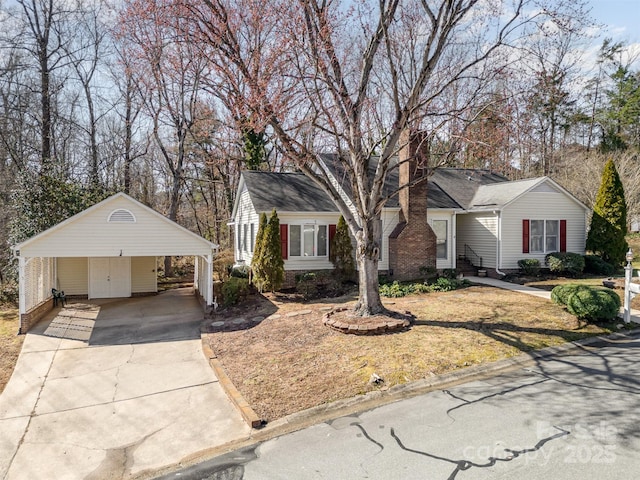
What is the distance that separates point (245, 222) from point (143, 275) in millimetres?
5105

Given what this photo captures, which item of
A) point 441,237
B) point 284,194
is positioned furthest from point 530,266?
point 284,194

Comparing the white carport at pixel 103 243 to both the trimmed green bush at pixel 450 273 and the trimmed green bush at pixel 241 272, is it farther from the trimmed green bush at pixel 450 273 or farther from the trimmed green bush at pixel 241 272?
the trimmed green bush at pixel 450 273

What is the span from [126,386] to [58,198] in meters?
12.9

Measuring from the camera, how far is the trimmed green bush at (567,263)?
1656 centimetres

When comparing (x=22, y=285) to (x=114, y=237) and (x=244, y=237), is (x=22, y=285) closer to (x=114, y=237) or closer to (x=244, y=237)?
(x=114, y=237)

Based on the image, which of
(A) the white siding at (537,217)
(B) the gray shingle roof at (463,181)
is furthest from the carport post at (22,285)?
(A) the white siding at (537,217)

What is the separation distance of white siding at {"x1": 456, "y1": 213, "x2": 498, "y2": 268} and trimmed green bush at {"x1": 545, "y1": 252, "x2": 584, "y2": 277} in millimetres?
2318

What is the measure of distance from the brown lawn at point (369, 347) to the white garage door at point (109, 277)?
28.6ft

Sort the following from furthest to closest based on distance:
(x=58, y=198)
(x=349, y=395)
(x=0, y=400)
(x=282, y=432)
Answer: (x=58, y=198), (x=0, y=400), (x=349, y=395), (x=282, y=432)

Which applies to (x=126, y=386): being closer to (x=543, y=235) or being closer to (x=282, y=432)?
(x=282, y=432)

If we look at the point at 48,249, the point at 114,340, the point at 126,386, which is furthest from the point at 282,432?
the point at 48,249

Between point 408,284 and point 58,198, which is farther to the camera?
point 58,198

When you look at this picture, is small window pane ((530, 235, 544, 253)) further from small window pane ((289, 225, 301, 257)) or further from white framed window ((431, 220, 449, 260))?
small window pane ((289, 225, 301, 257))

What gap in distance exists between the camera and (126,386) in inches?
301
